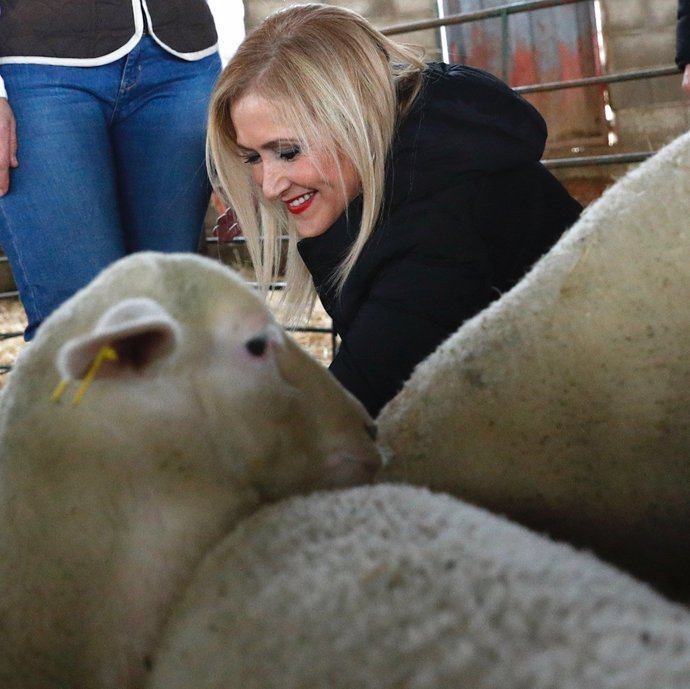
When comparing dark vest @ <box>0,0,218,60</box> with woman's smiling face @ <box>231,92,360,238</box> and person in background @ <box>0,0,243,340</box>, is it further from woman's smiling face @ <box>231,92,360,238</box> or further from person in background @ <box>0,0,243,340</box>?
woman's smiling face @ <box>231,92,360,238</box>

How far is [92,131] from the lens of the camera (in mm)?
1685

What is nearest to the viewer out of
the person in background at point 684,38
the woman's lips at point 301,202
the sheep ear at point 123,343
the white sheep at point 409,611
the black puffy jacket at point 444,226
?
the white sheep at point 409,611

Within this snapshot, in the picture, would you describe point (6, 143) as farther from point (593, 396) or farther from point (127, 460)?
point (593, 396)

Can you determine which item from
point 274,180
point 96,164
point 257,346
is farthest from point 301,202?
point 257,346

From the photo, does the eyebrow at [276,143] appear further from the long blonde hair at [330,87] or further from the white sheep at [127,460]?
the white sheep at [127,460]

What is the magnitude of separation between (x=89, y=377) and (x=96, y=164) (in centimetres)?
103

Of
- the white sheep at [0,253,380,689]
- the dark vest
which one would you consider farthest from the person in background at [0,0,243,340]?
the white sheep at [0,253,380,689]

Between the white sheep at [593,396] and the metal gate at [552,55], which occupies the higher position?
the white sheep at [593,396]

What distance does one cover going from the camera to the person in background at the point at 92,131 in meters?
1.65

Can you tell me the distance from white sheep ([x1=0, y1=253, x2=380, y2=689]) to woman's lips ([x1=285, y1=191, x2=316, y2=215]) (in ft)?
2.42

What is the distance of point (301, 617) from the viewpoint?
63 cm

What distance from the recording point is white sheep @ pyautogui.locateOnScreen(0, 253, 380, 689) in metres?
0.76

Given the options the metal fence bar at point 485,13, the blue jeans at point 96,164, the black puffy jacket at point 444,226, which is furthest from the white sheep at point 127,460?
the metal fence bar at point 485,13

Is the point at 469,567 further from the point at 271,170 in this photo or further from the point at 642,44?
the point at 642,44
